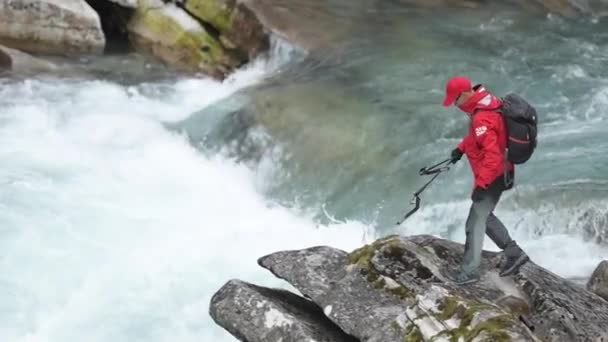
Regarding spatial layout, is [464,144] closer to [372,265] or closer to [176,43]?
[372,265]

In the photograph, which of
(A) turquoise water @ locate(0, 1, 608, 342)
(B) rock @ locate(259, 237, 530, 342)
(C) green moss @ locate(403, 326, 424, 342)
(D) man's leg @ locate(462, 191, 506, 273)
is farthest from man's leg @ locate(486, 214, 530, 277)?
(A) turquoise water @ locate(0, 1, 608, 342)

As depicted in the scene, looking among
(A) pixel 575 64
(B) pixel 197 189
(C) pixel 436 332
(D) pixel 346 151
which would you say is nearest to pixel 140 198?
(B) pixel 197 189

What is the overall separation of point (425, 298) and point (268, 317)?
50.8 inches

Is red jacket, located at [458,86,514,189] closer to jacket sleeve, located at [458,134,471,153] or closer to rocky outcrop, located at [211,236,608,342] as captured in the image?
jacket sleeve, located at [458,134,471,153]

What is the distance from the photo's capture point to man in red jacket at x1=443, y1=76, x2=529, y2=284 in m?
6.64

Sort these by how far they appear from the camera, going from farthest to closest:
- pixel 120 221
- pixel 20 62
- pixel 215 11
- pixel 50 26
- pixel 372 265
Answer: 1. pixel 215 11
2. pixel 50 26
3. pixel 20 62
4. pixel 120 221
5. pixel 372 265

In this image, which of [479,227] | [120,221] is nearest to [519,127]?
[479,227]

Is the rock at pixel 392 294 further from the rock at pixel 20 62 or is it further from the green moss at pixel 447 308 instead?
the rock at pixel 20 62

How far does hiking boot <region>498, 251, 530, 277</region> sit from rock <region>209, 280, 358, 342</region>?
1446 mm

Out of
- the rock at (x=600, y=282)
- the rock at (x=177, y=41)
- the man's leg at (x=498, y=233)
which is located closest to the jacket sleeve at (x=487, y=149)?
the man's leg at (x=498, y=233)

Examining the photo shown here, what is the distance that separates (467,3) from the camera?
18859 mm

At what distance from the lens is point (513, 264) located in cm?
711

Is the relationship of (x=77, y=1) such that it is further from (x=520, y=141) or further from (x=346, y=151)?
(x=520, y=141)

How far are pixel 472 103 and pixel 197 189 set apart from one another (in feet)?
22.8
